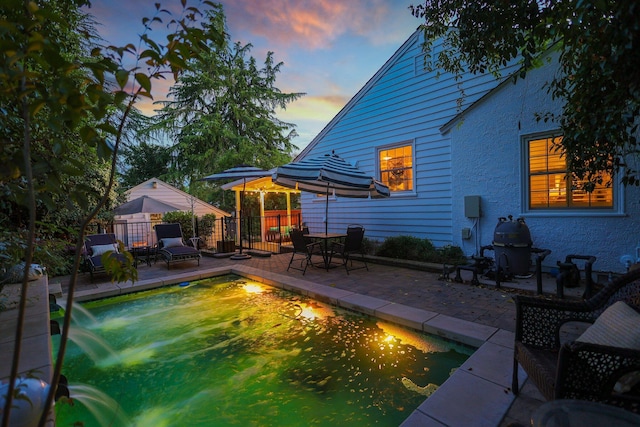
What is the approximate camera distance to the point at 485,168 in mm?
6383

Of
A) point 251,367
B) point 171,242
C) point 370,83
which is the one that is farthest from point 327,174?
point 171,242

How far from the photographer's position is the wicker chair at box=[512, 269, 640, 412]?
1504 millimetres

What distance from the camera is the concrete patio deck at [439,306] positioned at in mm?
2072

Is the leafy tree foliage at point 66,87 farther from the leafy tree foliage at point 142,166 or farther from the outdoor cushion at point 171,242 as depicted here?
the leafy tree foliage at point 142,166

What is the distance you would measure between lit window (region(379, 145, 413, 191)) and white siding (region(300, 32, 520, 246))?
0.75 ft

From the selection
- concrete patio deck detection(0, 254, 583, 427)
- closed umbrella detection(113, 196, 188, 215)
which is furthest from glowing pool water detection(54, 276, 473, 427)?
closed umbrella detection(113, 196, 188, 215)

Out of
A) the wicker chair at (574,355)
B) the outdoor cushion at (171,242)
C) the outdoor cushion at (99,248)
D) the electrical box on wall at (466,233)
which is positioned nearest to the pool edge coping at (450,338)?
the wicker chair at (574,355)

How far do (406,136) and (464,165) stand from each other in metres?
1.78

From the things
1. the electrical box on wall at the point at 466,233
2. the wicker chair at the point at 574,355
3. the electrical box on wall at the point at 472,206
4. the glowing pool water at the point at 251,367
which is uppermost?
the electrical box on wall at the point at 472,206

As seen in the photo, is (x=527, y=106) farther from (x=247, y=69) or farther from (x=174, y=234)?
(x=247, y=69)

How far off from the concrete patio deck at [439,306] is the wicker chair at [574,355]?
290 mm

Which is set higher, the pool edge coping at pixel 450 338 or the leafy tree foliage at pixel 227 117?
the leafy tree foliage at pixel 227 117

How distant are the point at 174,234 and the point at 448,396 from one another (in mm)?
8013

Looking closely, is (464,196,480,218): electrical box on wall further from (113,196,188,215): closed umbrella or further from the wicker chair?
(113,196,188,215): closed umbrella
